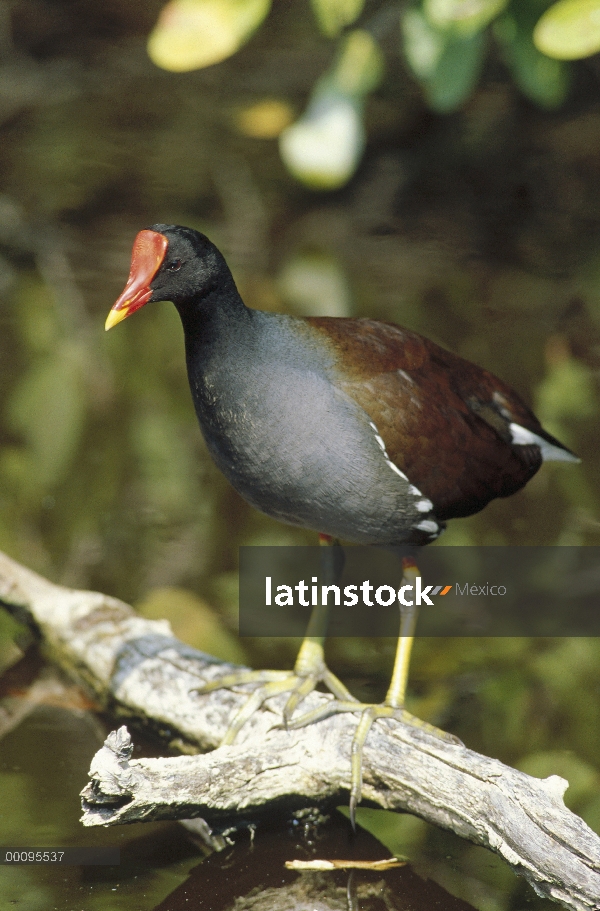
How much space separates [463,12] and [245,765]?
6.20 feet

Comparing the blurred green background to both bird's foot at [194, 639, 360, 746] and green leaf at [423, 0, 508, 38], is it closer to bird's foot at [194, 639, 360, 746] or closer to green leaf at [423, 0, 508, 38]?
green leaf at [423, 0, 508, 38]

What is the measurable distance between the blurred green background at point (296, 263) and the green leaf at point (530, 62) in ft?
0.03

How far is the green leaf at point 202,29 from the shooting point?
8.98 ft

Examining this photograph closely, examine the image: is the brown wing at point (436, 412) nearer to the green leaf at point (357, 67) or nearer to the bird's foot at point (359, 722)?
the bird's foot at point (359, 722)

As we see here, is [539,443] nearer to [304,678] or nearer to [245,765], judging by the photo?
[304,678]

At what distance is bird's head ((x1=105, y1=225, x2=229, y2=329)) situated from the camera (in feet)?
7.72

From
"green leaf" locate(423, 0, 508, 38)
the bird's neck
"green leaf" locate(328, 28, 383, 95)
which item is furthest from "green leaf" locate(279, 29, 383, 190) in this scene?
the bird's neck

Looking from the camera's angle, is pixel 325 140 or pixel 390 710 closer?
pixel 390 710

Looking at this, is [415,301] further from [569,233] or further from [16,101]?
[16,101]

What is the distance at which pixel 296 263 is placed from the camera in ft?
19.7

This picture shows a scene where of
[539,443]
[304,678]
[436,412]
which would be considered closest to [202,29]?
[436,412]

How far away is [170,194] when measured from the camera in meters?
6.75

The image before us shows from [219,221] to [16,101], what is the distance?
207cm

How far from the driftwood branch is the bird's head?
92 cm
